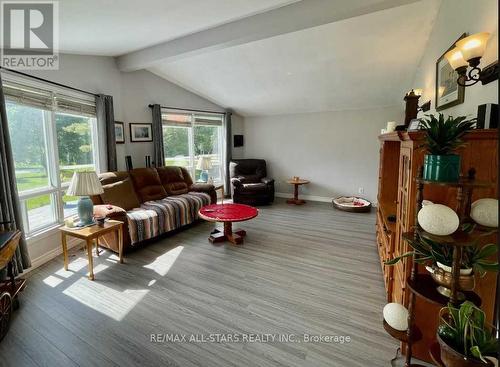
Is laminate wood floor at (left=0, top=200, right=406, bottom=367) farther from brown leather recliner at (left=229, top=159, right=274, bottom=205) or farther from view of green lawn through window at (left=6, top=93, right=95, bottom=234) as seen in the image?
brown leather recliner at (left=229, top=159, right=274, bottom=205)

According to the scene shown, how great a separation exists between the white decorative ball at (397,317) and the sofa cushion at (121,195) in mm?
3400

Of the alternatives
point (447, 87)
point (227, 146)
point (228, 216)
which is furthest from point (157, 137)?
point (447, 87)

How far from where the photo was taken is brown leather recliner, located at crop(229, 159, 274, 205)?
18.6 ft

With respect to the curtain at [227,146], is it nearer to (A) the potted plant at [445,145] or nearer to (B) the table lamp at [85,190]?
(B) the table lamp at [85,190]

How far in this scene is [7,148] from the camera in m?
2.53

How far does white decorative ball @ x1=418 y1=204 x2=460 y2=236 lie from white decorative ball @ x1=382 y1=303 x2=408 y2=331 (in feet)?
2.08

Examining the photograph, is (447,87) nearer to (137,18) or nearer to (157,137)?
(137,18)

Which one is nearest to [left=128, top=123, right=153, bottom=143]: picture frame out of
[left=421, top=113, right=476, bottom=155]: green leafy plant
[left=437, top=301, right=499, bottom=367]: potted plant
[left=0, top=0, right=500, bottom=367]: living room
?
[left=0, top=0, right=500, bottom=367]: living room

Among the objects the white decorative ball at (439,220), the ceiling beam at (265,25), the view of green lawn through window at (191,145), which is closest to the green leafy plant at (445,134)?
the white decorative ball at (439,220)

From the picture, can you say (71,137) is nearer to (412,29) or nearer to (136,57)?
(136,57)

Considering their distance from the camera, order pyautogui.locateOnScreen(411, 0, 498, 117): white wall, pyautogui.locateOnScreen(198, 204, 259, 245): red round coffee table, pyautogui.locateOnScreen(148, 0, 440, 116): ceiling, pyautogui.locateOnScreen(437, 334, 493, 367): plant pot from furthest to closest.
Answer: pyautogui.locateOnScreen(198, 204, 259, 245): red round coffee table → pyautogui.locateOnScreen(148, 0, 440, 116): ceiling → pyautogui.locateOnScreen(411, 0, 498, 117): white wall → pyautogui.locateOnScreen(437, 334, 493, 367): plant pot

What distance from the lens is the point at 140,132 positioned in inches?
184

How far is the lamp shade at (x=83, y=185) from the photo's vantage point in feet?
8.89

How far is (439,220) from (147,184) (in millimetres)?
4054
